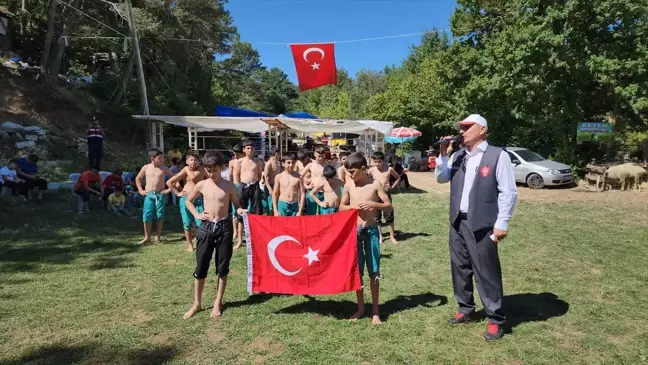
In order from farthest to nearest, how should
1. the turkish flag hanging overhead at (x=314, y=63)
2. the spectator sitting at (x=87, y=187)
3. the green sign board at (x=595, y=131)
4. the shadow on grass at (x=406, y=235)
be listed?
the green sign board at (x=595, y=131), the turkish flag hanging overhead at (x=314, y=63), the spectator sitting at (x=87, y=187), the shadow on grass at (x=406, y=235)

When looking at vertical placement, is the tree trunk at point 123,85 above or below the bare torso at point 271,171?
above

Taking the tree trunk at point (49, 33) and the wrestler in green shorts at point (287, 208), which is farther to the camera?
the tree trunk at point (49, 33)

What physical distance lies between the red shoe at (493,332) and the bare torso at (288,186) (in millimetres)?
3727

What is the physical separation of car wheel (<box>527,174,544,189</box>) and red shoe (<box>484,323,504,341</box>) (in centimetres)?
1423

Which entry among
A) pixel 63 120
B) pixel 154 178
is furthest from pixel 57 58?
pixel 154 178

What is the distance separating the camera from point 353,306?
5.03 metres

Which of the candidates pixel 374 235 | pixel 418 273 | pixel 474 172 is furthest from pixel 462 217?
pixel 418 273

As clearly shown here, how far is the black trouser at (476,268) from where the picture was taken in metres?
4.14

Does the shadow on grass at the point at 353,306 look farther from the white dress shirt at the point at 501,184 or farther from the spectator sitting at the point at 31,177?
the spectator sitting at the point at 31,177

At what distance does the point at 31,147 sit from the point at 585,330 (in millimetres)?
17612

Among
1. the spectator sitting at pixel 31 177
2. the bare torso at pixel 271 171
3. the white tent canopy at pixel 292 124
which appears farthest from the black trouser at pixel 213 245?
the white tent canopy at pixel 292 124

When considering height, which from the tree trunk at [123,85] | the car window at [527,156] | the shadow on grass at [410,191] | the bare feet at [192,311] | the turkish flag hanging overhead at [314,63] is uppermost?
the tree trunk at [123,85]

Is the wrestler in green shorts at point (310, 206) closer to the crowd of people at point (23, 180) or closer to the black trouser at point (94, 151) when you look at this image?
the crowd of people at point (23, 180)

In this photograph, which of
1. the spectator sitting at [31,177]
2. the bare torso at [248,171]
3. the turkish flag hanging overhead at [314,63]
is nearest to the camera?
the bare torso at [248,171]
